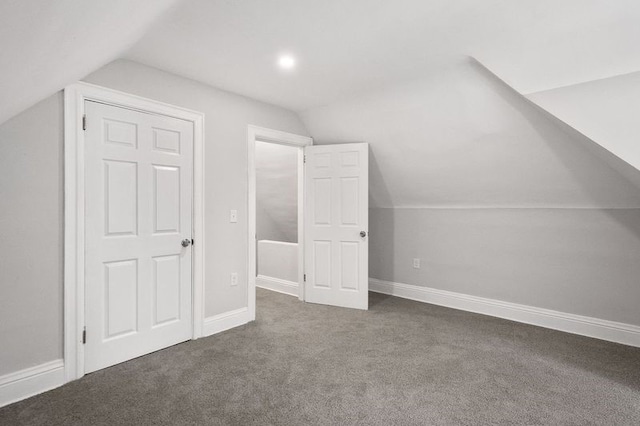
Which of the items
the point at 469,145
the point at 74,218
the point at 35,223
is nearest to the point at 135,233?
the point at 74,218

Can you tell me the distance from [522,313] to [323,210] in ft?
7.83

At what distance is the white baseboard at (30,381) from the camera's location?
6.55 ft

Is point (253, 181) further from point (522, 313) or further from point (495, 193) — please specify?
point (522, 313)

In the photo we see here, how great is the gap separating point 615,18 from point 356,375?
103 inches

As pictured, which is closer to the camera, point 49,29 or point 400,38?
point 49,29

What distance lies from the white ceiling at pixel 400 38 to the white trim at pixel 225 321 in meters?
2.19

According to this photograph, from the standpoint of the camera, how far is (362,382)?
7.29ft

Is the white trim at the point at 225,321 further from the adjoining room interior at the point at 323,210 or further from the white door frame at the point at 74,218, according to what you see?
the white door frame at the point at 74,218

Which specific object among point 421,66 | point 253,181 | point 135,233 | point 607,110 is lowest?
point 135,233

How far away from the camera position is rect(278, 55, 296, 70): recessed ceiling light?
247cm

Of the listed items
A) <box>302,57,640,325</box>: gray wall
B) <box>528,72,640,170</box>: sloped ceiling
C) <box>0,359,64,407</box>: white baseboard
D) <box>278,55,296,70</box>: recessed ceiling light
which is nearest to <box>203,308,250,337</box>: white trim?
<box>0,359,64,407</box>: white baseboard

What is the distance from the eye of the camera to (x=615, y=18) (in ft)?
5.88

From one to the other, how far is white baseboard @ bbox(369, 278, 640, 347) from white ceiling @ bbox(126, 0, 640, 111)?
2.25m

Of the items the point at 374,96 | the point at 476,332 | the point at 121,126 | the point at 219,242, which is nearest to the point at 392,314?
the point at 476,332
